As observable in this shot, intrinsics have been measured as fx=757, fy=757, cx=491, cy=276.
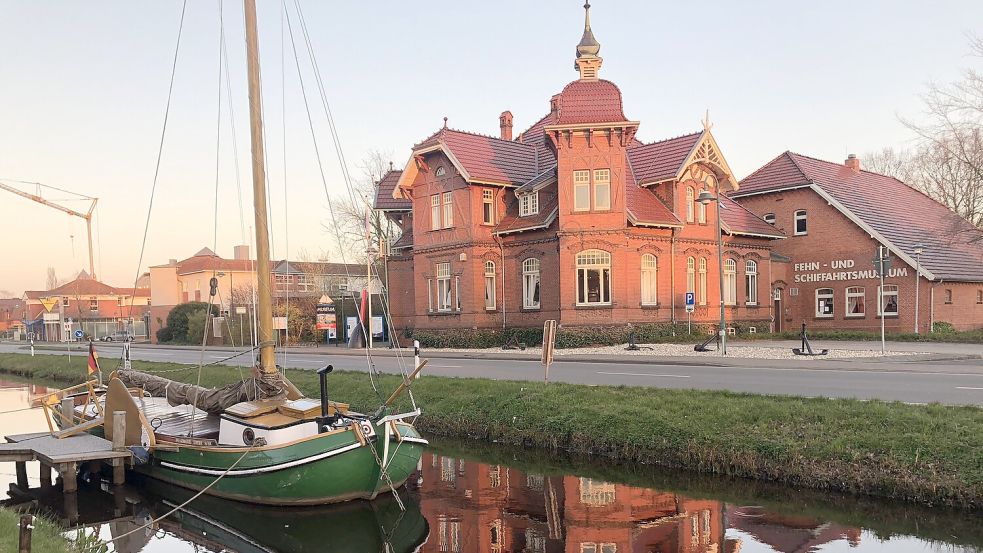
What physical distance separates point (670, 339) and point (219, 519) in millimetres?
25888

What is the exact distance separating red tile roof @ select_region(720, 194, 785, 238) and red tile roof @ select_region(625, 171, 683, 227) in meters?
4.14

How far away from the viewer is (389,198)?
45.2 m

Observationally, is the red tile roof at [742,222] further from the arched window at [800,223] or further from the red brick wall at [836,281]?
the red brick wall at [836,281]

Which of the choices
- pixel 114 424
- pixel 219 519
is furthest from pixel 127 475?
pixel 219 519

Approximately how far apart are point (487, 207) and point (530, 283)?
4386mm

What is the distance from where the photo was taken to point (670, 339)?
112ft

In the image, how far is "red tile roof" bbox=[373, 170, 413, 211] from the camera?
44.3 meters

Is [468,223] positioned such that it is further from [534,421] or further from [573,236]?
[534,421]

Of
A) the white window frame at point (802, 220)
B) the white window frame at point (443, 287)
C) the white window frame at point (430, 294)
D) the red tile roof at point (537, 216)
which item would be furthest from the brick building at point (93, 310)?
the white window frame at point (802, 220)

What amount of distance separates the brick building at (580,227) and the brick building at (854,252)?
268 centimetres

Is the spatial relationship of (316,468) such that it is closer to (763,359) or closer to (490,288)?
(763,359)

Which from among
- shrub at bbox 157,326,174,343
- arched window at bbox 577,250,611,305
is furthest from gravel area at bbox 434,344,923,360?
shrub at bbox 157,326,174,343

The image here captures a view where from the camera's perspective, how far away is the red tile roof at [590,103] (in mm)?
33094

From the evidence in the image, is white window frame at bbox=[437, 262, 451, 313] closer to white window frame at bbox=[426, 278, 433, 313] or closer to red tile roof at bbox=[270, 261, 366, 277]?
white window frame at bbox=[426, 278, 433, 313]
